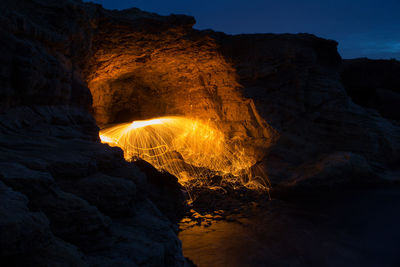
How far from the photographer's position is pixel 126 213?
2.65m

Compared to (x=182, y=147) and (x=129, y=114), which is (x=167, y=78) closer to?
(x=182, y=147)

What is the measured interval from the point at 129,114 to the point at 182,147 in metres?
3.61

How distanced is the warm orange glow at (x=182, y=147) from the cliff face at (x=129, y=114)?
542 mm

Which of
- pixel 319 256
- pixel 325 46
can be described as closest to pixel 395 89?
pixel 325 46

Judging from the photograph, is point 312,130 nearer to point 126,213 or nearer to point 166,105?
point 166,105

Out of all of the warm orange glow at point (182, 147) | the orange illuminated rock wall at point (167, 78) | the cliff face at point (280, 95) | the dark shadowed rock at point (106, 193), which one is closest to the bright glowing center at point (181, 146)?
the warm orange glow at point (182, 147)

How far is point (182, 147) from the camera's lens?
10.2 m

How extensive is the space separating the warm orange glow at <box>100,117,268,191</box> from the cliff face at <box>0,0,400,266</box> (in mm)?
542

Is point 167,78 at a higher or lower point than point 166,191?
higher

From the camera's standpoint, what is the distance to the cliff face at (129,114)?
1.85 m

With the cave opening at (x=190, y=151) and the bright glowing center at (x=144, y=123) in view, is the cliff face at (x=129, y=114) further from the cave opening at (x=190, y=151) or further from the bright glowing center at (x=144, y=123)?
the bright glowing center at (x=144, y=123)

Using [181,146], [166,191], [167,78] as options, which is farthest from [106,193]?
[181,146]

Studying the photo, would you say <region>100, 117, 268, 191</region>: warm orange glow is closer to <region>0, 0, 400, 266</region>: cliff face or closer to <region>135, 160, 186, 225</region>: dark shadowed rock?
<region>0, 0, 400, 266</region>: cliff face

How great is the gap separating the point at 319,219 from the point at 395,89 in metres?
14.3
